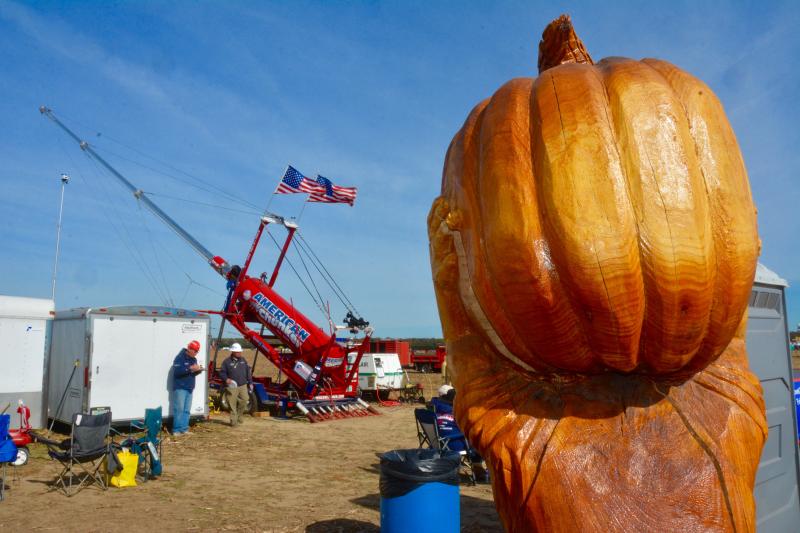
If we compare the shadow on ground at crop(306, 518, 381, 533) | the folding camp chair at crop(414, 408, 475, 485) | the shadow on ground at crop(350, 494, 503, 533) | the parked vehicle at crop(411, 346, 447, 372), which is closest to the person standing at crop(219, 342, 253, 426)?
the folding camp chair at crop(414, 408, 475, 485)

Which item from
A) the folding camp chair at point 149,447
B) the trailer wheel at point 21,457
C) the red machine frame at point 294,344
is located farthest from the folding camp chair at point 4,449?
the red machine frame at point 294,344

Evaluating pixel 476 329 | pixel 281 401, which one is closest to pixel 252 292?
pixel 281 401

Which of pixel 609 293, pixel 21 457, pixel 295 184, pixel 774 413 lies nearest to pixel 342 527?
pixel 774 413

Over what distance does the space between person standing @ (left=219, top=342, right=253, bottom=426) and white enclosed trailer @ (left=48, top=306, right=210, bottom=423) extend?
0.56m

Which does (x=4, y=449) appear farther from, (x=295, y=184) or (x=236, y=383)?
(x=295, y=184)

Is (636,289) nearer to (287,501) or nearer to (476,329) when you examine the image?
(476,329)

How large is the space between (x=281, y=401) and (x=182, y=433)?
118 inches

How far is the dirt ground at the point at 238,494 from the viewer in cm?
537

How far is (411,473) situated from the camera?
13.7 feet

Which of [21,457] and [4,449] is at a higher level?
[4,449]

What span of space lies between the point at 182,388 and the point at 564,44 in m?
9.83

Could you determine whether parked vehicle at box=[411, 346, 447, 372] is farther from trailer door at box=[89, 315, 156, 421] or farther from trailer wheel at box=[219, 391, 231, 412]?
trailer door at box=[89, 315, 156, 421]

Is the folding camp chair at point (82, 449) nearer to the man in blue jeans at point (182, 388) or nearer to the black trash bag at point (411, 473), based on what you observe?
the man in blue jeans at point (182, 388)

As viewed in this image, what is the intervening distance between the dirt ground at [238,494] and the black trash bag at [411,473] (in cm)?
121
